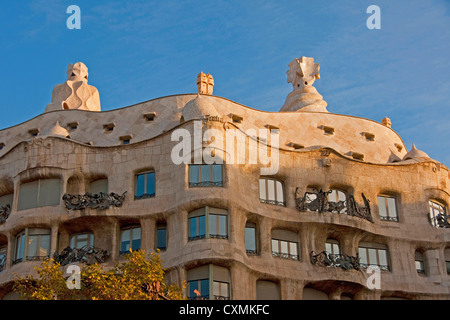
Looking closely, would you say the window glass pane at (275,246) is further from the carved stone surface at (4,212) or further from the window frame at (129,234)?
the carved stone surface at (4,212)

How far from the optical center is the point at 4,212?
4872 cm

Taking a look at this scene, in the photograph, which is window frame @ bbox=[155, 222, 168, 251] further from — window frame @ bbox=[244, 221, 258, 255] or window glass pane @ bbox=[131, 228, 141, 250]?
window frame @ bbox=[244, 221, 258, 255]

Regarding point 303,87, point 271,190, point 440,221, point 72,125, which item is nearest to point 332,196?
point 271,190

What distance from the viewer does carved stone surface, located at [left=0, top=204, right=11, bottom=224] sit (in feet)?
159

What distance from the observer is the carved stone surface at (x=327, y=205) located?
4809cm

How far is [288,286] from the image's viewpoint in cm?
4569

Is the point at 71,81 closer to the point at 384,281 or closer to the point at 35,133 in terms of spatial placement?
the point at 35,133

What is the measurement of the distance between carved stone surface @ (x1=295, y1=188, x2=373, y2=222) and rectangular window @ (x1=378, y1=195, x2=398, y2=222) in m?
1.62

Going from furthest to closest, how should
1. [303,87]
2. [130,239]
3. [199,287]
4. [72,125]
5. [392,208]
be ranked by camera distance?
[303,87] < [72,125] < [392,208] < [130,239] < [199,287]

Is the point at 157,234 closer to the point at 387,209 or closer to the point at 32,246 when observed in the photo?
the point at 32,246

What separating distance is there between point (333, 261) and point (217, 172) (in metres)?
7.51
